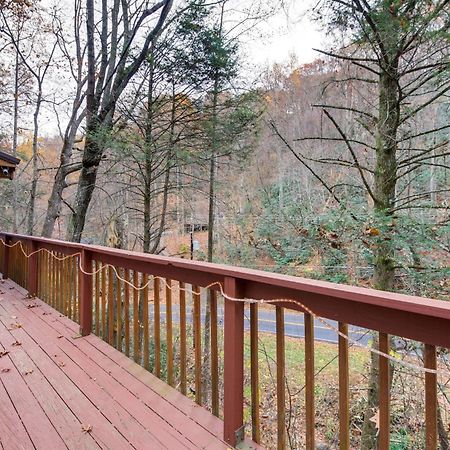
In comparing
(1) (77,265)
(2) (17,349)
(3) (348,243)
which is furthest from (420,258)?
(2) (17,349)

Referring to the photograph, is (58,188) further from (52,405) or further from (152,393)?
(152,393)

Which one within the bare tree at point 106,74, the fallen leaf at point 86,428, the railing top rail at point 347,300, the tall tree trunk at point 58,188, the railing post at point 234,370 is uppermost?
the bare tree at point 106,74

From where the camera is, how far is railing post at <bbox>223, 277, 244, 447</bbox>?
1.87m

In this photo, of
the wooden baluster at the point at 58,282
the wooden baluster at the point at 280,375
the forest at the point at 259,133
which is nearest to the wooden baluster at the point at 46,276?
the wooden baluster at the point at 58,282

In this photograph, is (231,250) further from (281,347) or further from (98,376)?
(281,347)

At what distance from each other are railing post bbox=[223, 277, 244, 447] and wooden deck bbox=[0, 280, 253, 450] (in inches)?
4.0

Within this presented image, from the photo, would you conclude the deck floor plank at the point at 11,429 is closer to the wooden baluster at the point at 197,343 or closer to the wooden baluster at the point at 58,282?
the wooden baluster at the point at 197,343

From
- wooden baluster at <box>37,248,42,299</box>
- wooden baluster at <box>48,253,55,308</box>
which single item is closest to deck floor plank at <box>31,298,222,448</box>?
wooden baluster at <box>48,253,55,308</box>

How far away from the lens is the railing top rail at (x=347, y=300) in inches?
44.3

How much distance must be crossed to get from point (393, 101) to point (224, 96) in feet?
15.2

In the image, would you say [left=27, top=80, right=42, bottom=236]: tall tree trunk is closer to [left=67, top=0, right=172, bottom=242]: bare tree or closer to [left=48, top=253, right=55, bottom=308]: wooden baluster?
[left=67, top=0, right=172, bottom=242]: bare tree

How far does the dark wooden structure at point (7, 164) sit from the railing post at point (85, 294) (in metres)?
4.54

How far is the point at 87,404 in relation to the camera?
2291 mm

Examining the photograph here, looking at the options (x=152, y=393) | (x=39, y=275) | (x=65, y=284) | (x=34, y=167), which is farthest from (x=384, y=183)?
(x=34, y=167)
